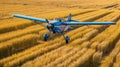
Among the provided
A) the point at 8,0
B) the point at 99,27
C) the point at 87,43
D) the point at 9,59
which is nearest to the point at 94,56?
the point at 87,43

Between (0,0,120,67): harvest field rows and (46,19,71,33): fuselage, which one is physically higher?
(46,19,71,33): fuselage

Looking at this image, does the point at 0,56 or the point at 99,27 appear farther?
the point at 99,27

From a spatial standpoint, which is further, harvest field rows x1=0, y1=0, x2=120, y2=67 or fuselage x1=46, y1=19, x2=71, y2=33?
fuselage x1=46, y1=19, x2=71, y2=33

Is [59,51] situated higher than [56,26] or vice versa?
[56,26]

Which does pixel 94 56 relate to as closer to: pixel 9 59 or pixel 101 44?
pixel 101 44

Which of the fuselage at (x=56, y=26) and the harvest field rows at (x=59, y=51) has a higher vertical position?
the fuselage at (x=56, y=26)

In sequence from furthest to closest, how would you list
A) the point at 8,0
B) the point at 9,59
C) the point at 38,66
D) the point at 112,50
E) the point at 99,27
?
the point at 8,0 < the point at 99,27 < the point at 112,50 < the point at 9,59 < the point at 38,66

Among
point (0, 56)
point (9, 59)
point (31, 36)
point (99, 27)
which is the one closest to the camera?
point (9, 59)

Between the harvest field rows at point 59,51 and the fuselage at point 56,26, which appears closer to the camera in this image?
the harvest field rows at point 59,51

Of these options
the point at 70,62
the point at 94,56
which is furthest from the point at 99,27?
the point at 70,62

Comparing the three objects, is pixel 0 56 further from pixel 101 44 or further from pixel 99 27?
pixel 99 27

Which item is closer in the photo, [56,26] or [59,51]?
[59,51]
